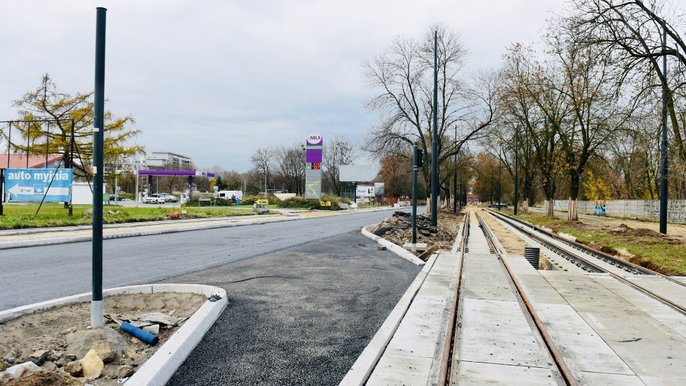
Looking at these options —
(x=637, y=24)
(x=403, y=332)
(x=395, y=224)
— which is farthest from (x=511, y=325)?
(x=395, y=224)

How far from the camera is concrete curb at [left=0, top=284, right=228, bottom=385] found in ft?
13.4

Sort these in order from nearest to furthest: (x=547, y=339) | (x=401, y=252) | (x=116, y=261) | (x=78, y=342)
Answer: (x=78, y=342) → (x=547, y=339) → (x=116, y=261) → (x=401, y=252)

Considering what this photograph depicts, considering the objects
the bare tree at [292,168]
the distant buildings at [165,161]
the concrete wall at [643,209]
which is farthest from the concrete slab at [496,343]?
the distant buildings at [165,161]

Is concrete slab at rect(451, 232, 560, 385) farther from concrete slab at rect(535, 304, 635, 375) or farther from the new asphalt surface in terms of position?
the new asphalt surface

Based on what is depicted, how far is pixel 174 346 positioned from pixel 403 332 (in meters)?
2.63

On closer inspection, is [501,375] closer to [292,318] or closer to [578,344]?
[578,344]

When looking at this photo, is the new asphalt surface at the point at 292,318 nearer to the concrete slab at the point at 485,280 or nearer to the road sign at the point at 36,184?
the concrete slab at the point at 485,280

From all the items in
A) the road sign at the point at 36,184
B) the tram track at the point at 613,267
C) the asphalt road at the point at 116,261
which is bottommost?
the tram track at the point at 613,267

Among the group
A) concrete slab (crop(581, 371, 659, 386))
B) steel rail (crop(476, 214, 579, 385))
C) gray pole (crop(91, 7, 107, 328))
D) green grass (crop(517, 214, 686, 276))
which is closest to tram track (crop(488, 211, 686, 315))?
green grass (crop(517, 214, 686, 276))

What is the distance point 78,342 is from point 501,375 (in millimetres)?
4055

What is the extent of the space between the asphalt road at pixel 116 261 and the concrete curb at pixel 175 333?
1.31 meters

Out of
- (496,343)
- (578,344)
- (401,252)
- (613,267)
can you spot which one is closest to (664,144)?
(613,267)

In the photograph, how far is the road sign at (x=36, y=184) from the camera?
22.8 metres

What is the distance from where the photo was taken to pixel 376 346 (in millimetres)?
5113
